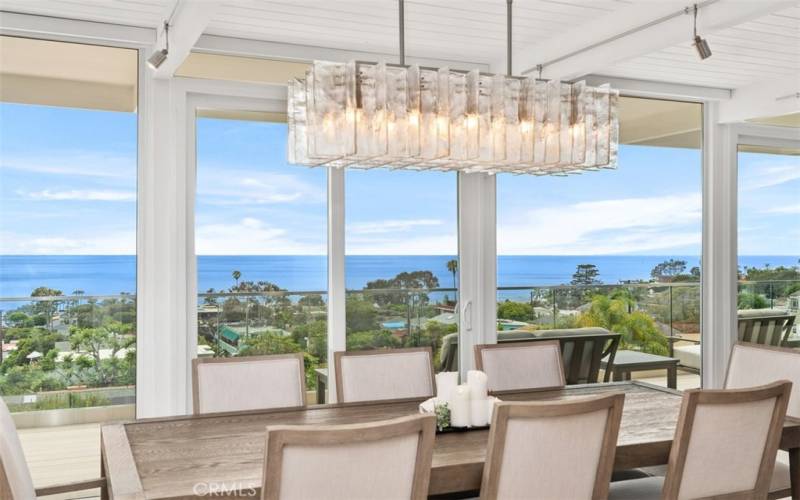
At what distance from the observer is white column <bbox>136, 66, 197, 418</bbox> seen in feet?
12.4

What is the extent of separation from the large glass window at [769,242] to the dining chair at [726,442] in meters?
3.26

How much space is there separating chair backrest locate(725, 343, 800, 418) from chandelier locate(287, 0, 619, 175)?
1.23m

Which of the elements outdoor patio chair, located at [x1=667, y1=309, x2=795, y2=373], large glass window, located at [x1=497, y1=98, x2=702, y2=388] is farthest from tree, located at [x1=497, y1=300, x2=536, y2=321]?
outdoor patio chair, located at [x1=667, y1=309, x2=795, y2=373]

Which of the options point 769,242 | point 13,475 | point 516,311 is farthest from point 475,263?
point 13,475

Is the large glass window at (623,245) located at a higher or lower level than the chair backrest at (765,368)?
higher

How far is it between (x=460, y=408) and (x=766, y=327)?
3963 millimetres

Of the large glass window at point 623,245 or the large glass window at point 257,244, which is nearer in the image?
the large glass window at point 257,244

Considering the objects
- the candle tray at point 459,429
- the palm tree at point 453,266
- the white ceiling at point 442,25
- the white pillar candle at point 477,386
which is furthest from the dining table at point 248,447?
the white ceiling at point 442,25

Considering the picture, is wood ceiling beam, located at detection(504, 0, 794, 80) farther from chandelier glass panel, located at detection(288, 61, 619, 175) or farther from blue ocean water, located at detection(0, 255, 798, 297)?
blue ocean water, located at detection(0, 255, 798, 297)

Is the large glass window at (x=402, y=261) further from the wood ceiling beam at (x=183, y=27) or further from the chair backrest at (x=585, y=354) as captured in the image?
the wood ceiling beam at (x=183, y=27)

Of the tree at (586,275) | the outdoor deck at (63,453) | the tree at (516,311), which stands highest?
the tree at (586,275)

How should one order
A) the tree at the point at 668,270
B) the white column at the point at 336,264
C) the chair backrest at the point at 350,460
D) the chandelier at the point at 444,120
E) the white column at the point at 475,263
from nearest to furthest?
the chair backrest at the point at 350,460 < the chandelier at the point at 444,120 < the white column at the point at 336,264 < the white column at the point at 475,263 < the tree at the point at 668,270

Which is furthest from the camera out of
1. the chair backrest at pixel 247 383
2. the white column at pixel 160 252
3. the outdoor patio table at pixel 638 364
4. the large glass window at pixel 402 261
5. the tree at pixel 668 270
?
the tree at pixel 668 270

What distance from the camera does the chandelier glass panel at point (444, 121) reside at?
262cm
